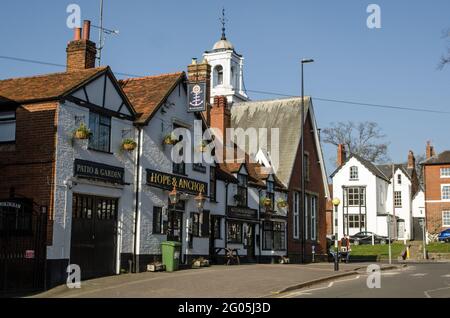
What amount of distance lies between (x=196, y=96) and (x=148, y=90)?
213 cm

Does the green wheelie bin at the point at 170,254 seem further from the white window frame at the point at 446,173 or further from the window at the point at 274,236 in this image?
the white window frame at the point at 446,173

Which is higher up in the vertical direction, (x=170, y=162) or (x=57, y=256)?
(x=170, y=162)

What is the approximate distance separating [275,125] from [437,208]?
1459 inches

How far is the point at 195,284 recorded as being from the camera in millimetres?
20047

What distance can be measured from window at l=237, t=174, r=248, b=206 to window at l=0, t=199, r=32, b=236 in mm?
14672

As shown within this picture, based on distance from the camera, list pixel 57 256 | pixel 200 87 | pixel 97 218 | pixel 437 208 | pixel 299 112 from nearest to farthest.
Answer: pixel 57 256, pixel 97 218, pixel 200 87, pixel 299 112, pixel 437 208

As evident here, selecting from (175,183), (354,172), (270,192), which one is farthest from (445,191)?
(175,183)

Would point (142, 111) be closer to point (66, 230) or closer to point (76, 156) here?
point (76, 156)

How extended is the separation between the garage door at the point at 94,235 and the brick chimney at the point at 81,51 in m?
6.08

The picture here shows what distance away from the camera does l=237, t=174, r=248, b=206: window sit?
109ft

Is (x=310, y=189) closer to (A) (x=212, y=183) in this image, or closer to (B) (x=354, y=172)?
(A) (x=212, y=183)

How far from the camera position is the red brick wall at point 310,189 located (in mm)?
39906
